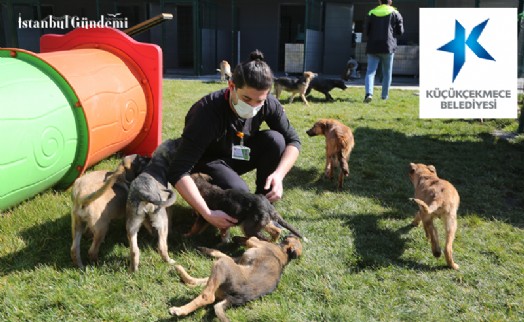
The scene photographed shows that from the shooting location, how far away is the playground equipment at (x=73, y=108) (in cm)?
355

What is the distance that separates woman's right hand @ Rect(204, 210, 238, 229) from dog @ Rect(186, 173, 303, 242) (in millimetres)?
61

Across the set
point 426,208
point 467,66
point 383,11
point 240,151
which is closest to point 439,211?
point 426,208

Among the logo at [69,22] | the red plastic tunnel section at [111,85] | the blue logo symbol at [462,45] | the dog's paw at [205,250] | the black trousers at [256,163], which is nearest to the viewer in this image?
the dog's paw at [205,250]

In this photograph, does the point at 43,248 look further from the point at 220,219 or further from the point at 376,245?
the point at 376,245

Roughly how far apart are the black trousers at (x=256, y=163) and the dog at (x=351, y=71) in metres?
11.4

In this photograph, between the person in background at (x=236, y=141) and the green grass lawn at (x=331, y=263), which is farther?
the person in background at (x=236, y=141)

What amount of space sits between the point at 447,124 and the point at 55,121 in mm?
6736

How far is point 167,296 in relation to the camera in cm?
283

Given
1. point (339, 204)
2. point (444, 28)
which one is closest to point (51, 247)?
point (339, 204)

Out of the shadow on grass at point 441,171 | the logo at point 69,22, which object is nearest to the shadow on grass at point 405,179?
the shadow on grass at point 441,171

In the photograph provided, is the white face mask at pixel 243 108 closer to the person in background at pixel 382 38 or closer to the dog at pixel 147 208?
the dog at pixel 147 208

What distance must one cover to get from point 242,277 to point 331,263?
912 millimetres

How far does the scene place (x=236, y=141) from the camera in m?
3.68

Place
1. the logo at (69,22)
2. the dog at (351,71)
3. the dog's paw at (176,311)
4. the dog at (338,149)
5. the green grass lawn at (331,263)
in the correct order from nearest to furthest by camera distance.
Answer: the dog's paw at (176,311) → the green grass lawn at (331,263) → the dog at (338,149) → the dog at (351,71) → the logo at (69,22)
